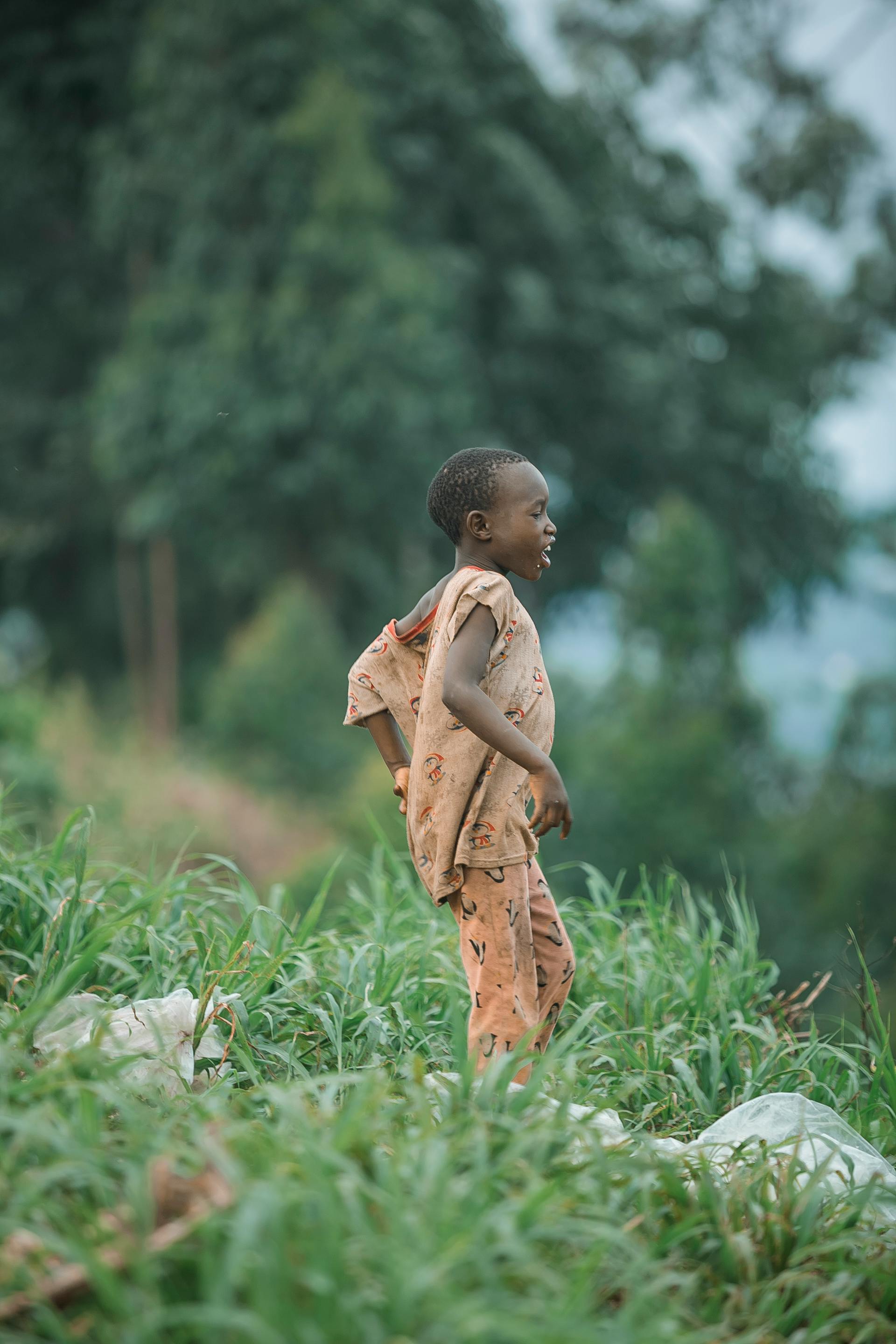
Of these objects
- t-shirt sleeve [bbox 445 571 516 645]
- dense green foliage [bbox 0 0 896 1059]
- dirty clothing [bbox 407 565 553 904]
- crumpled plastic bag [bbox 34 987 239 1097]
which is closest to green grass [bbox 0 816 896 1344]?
crumpled plastic bag [bbox 34 987 239 1097]

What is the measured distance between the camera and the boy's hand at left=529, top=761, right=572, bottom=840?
2.44 metres

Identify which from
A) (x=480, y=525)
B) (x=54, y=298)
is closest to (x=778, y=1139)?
(x=480, y=525)

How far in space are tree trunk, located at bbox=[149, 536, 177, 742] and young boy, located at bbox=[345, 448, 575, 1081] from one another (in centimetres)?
1388

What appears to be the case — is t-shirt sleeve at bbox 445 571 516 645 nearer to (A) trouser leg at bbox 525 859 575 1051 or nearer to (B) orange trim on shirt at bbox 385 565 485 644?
(B) orange trim on shirt at bbox 385 565 485 644

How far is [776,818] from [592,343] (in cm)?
685

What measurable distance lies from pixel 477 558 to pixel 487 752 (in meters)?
0.45

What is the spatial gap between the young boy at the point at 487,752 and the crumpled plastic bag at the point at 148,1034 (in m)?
0.61

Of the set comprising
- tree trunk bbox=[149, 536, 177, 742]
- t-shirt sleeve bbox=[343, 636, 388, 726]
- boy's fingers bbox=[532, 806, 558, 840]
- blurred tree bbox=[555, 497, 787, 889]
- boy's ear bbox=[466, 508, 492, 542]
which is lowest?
boy's fingers bbox=[532, 806, 558, 840]

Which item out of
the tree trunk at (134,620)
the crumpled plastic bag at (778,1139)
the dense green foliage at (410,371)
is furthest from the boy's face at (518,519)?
the tree trunk at (134,620)

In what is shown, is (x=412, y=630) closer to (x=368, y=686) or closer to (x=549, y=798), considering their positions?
(x=368, y=686)

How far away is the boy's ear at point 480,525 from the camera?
2.69 metres

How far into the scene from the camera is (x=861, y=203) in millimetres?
17125

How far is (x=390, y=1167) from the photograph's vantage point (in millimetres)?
1829

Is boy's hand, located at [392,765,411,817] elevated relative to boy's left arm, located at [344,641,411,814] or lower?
lower
